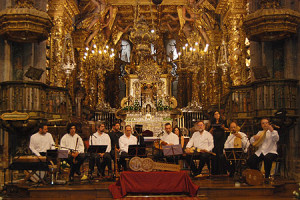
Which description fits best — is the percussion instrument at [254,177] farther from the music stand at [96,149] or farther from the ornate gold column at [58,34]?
the ornate gold column at [58,34]

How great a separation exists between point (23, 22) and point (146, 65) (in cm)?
1369

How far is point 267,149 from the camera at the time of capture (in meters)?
9.83

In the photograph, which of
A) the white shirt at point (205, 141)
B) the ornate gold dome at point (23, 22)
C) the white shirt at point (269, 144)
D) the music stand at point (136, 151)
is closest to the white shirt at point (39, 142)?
the music stand at point (136, 151)

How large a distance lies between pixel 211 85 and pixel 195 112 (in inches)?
74.1

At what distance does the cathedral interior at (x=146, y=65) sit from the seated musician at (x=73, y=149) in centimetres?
152

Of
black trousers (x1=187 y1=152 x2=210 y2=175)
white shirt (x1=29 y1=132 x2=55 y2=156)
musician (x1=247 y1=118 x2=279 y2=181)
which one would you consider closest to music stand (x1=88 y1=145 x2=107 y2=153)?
white shirt (x1=29 y1=132 x2=55 y2=156)

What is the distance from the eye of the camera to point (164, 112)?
20719mm

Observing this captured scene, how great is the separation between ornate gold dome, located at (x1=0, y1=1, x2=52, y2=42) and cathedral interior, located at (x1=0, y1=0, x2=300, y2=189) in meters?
0.03

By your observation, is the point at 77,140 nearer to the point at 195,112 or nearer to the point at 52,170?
the point at 52,170

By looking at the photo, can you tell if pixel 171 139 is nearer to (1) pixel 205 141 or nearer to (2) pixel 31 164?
(1) pixel 205 141

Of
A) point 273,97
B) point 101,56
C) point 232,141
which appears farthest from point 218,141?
point 101,56

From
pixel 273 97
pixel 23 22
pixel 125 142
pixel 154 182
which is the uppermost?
pixel 23 22

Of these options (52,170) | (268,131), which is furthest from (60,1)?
(268,131)

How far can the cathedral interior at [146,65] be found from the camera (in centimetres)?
1132
